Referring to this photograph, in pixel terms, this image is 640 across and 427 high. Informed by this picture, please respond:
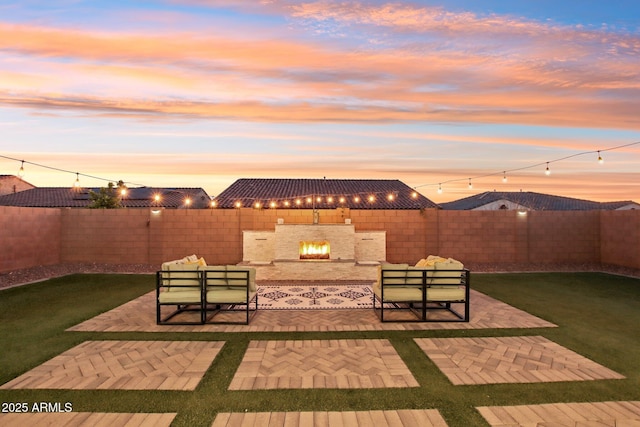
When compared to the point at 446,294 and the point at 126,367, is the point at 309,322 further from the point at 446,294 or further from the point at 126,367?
the point at 126,367

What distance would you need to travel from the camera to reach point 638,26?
789 centimetres

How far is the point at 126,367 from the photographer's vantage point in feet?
13.6

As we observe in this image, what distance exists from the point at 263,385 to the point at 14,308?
6465 mm

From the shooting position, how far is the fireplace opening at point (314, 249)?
36.8 ft

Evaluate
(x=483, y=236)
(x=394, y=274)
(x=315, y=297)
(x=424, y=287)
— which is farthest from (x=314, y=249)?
(x=483, y=236)

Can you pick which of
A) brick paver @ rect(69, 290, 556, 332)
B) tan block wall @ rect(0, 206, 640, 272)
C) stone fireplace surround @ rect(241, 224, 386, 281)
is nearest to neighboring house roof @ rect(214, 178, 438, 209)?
tan block wall @ rect(0, 206, 640, 272)

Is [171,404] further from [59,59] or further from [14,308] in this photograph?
[59,59]

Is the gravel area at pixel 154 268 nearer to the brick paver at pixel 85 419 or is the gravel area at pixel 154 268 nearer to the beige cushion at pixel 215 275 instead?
the beige cushion at pixel 215 275

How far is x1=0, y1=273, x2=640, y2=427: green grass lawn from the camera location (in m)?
3.32

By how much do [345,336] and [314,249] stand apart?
5.99m

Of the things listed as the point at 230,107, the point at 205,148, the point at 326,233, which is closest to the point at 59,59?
the point at 230,107

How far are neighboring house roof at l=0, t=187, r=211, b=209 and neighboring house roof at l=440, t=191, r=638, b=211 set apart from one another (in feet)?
86.5

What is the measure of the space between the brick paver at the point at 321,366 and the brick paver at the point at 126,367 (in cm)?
60

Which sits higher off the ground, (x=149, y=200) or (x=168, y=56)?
(x=168, y=56)
